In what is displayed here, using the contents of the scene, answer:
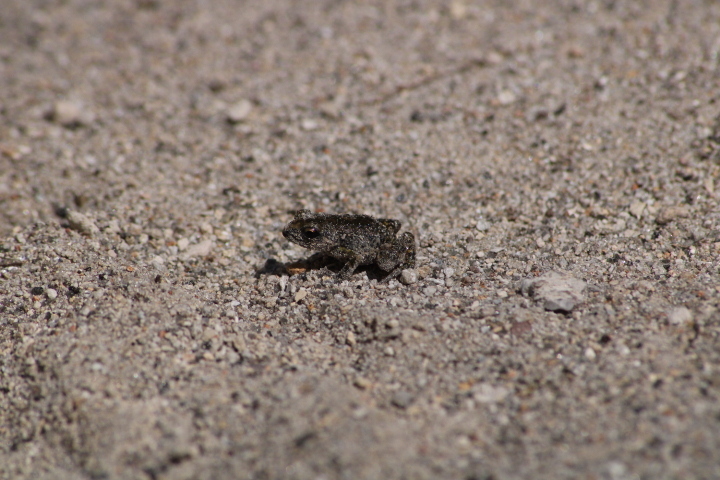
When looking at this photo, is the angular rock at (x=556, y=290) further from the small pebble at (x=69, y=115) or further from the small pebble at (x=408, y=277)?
the small pebble at (x=69, y=115)

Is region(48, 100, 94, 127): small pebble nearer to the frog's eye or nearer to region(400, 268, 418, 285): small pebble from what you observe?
the frog's eye

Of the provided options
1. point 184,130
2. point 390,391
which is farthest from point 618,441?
point 184,130

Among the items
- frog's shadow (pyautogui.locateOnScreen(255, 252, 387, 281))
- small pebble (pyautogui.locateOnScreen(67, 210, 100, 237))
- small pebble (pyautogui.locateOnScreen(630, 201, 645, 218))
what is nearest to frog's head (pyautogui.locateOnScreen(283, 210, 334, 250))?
frog's shadow (pyautogui.locateOnScreen(255, 252, 387, 281))

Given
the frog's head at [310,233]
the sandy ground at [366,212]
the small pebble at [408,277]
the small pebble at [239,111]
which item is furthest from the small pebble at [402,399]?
the small pebble at [239,111]

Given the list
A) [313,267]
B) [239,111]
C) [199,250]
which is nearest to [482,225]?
[313,267]

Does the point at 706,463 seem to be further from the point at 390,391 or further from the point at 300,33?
the point at 300,33

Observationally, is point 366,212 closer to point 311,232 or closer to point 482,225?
point 311,232
